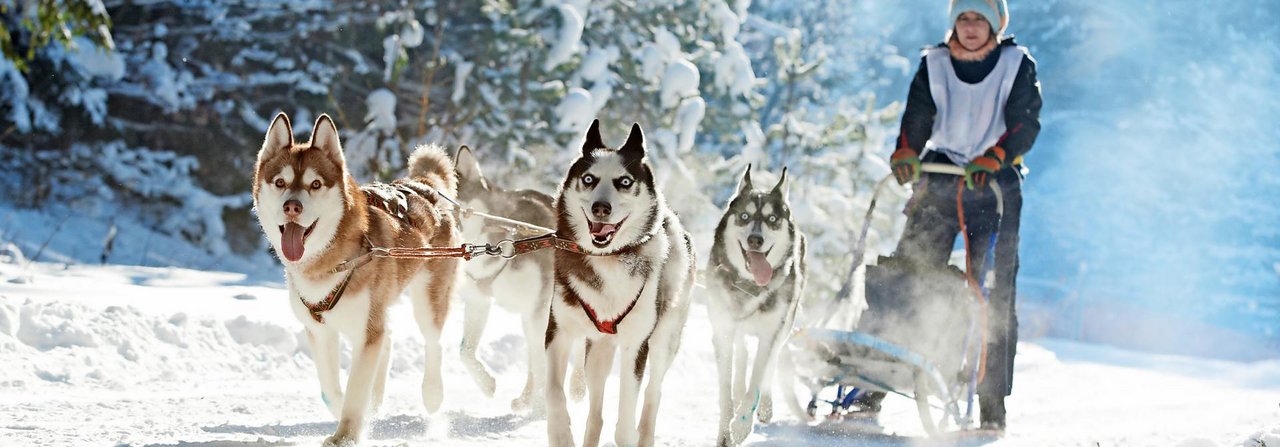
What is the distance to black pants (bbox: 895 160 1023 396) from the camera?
5535 millimetres

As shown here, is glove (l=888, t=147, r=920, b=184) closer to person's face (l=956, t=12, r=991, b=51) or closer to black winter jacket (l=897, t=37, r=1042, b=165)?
black winter jacket (l=897, t=37, r=1042, b=165)

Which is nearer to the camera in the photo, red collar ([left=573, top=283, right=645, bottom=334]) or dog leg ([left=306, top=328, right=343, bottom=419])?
red collar ([left=573, top=283, right=645, bottom=334])

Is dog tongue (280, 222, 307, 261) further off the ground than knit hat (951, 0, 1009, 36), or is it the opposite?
knit hat (951, 0, 1009, 36)

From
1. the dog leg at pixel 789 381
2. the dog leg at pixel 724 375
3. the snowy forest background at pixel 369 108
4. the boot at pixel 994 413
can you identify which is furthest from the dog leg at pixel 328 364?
the snowy forest background at pixel 369 108

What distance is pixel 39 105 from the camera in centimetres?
1382

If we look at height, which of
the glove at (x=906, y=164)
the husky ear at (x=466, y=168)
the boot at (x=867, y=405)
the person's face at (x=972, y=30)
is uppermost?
the person's face at (x=972, y=30)

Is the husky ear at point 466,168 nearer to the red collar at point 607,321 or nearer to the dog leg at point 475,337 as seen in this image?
the dog leg at point 475,337

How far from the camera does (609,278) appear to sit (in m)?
3.62

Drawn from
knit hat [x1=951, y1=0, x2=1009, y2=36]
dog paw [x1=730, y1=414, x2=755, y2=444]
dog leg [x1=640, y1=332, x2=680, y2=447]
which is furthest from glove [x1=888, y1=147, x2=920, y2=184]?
dog leg [x1=640, y1=332, x2=680, y2=447]

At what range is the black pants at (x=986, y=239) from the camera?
5.54m

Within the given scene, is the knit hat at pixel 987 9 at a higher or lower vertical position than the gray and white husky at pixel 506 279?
higher

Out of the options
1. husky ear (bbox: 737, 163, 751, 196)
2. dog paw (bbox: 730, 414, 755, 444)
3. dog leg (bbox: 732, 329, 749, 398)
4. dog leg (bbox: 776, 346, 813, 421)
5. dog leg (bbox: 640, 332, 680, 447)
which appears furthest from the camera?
dog leg (bbox: 776, 346, 813, 421)

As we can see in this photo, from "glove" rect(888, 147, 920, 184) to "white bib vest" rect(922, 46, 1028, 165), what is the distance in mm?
250

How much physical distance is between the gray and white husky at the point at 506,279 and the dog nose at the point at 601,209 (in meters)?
1.95
